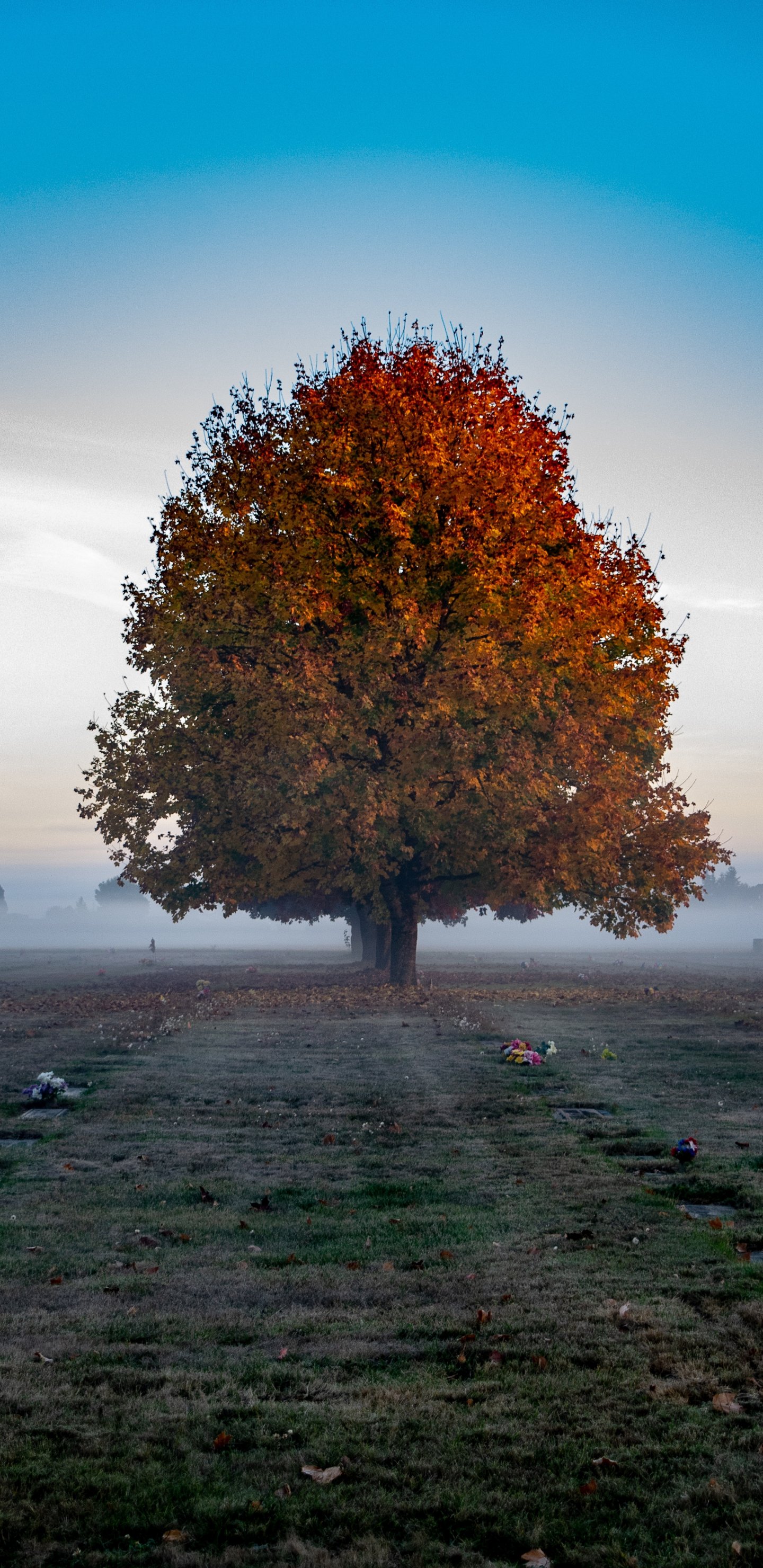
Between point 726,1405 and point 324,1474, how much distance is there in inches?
74.9

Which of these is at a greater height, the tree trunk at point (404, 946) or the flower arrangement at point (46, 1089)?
the tree trunk at point (404, 946)

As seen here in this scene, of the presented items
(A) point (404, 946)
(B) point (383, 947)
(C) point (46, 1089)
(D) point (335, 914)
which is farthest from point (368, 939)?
(C) point (46, 1089)

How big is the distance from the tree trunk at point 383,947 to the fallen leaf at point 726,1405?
33.1m

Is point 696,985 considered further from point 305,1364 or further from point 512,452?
point 305,1364

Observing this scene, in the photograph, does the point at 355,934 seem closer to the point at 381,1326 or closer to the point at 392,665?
the point at 392,665

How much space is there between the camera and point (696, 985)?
1357 inches

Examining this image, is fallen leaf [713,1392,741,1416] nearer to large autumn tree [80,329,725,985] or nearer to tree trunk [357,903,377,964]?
large autumn tree [80,329,725,985]

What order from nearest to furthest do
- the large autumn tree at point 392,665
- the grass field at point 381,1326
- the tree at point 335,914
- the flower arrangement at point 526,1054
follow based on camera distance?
1. the grass field at point 381,1326
2. the flower arrangement at point 526,1054
3. the large autumn tree at point 392,665
4. the tree at point 335,914

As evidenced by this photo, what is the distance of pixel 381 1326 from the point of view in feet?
19.3

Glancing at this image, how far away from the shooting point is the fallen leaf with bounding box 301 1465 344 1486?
13.8 feet

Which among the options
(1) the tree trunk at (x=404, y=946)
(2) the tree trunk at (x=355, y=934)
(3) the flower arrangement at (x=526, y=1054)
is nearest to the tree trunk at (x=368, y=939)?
(2) the tree trunk at (x=355, y=934)

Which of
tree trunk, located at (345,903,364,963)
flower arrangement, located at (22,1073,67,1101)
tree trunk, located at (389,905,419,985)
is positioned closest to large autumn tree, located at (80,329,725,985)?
tree trunk, located at (389,905,419,985)

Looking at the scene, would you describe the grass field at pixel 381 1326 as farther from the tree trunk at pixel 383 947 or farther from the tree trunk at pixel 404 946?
the tree trunk at pixel 383 947

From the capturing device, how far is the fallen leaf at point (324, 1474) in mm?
4207
